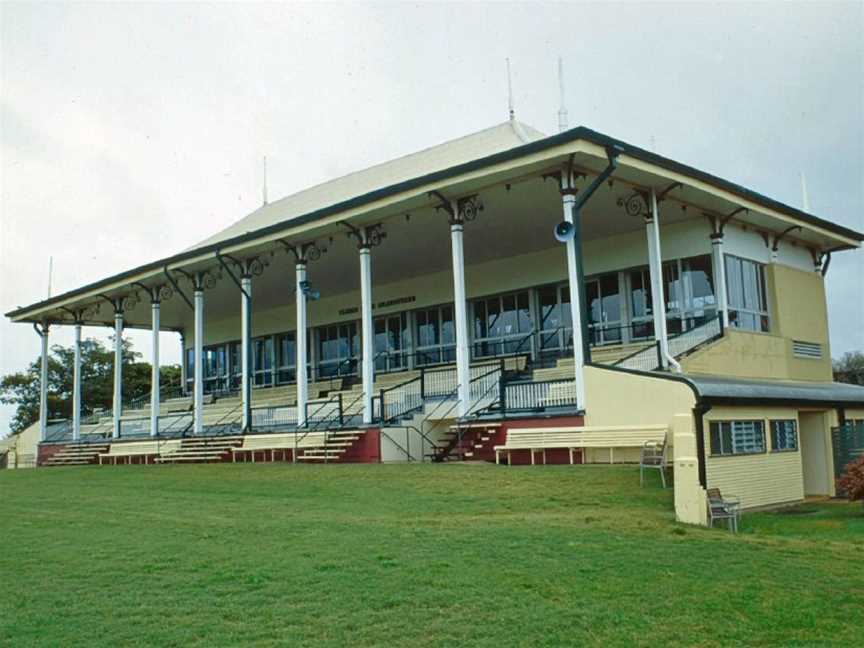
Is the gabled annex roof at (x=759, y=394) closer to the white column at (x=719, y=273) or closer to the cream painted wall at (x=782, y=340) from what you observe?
the cream painted wall at (x=782, y=340)

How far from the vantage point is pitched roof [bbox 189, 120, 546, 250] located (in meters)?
23.9

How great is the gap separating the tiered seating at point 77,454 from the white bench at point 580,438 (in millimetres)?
18682

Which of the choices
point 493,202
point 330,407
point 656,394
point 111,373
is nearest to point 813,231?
point 493,202

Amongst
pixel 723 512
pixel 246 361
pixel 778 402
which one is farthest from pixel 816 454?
pixel 246 361

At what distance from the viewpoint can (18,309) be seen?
37.9 m

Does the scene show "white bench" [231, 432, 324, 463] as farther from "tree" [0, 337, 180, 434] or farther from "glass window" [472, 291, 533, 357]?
"tree" [0, 337, 180, 434]

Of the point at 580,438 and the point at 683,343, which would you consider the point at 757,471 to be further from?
the point at 683,343

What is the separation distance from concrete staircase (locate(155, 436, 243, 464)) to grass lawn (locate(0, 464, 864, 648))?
445 inches

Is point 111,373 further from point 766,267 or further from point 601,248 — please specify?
point 766,267

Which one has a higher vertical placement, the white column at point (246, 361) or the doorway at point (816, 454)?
the white column at point (246, 361)

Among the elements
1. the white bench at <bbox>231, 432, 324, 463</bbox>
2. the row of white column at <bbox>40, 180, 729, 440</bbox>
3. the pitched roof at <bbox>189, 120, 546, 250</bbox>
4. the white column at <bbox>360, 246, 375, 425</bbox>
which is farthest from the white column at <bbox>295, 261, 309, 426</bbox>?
the white column at <bbox>360, 246, 375, 425</bbox>

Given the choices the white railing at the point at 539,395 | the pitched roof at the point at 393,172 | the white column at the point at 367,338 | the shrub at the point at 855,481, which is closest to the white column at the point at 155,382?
the pitched roof at the point at 393,172

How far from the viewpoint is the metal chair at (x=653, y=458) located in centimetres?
1447

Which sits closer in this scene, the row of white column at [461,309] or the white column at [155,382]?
the row of white column at [461,309]
